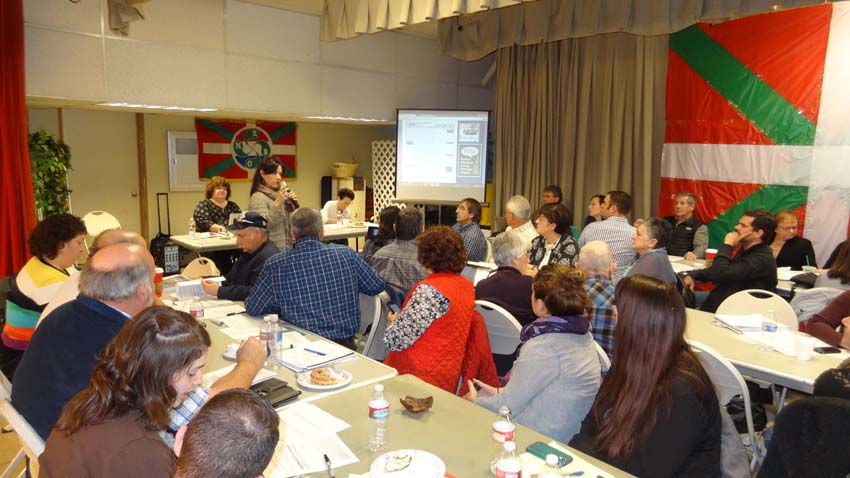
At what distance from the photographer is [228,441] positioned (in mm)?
1078

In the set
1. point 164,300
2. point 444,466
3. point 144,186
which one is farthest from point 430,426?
point 144,186

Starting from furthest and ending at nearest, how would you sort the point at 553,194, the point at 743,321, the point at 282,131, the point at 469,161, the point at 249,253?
1. the point at 282,131
2. the point at 469,161
3. the point at 553,194
4. the point at 249,253
5. the point at 743,321

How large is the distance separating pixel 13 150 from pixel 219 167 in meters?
3.25

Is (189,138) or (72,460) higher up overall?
(189,138)

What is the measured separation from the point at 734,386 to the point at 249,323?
2361 mm

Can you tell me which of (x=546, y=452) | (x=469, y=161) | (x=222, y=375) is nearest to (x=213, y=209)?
(x=469, y=161)

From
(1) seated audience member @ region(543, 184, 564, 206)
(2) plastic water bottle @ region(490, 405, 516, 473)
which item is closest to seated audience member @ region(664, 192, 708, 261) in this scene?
(1) seated audience member @ region(543, 184, 564, 206)

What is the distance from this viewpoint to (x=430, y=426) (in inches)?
77.0

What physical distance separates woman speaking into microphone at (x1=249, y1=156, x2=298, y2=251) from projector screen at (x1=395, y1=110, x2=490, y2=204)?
2.39 metres

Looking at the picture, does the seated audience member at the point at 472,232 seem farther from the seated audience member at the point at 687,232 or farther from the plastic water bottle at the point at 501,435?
the plastic water bottle at the point at 501,435

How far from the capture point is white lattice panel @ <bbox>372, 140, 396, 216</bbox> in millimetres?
8391

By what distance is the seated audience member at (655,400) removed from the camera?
1.68 m

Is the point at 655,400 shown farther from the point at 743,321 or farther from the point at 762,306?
the point at 762,306

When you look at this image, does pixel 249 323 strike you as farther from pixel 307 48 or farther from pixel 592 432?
pixel 307 48
